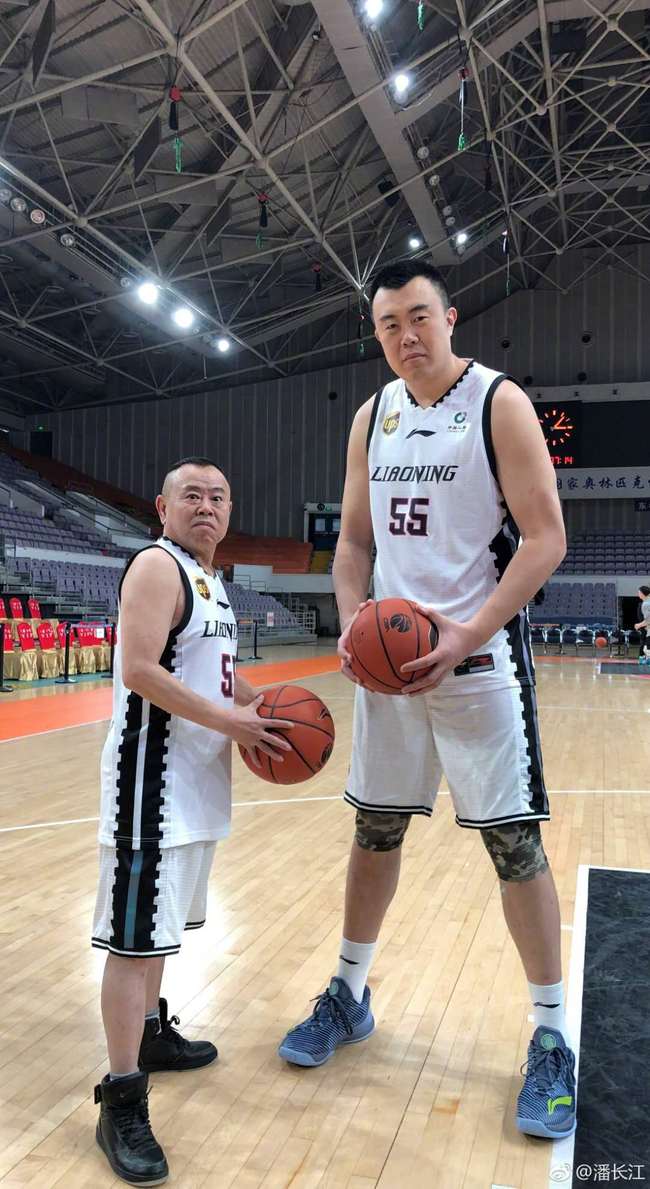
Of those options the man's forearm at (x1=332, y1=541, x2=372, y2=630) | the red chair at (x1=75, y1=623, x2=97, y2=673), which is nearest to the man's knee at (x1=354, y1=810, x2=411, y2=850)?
the man's forearm at (x1=332, y1=541, x2=372, y2=630)

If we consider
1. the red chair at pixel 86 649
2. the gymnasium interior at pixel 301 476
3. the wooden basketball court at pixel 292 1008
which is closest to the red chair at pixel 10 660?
the gymnasium interior at pixel 301 476

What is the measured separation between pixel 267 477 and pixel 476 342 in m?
7.47

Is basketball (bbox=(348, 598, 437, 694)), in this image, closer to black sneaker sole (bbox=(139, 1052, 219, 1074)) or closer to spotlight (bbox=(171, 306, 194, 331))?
black sneaker sole (bbox=(139, 1052, 219, 1074))

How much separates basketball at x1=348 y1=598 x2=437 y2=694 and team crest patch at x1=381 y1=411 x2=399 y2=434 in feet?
1.57

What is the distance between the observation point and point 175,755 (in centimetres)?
186

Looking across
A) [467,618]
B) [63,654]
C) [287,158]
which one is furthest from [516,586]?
[287,158]

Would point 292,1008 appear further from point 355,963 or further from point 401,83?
point 401,83

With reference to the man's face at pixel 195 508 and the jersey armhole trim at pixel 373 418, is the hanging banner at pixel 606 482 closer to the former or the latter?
the jersey armhole trim at pixel 373 418

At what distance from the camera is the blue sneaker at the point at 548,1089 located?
1.78 m

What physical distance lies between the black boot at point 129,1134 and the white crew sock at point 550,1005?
0.85 m

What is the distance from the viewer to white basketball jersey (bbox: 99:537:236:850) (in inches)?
71.3

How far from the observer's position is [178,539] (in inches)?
78.3

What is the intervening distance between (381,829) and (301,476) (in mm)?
25147

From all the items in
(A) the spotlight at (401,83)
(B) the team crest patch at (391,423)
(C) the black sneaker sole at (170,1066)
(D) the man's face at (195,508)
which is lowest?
(C) the black sneaker sole at (170,1066)
